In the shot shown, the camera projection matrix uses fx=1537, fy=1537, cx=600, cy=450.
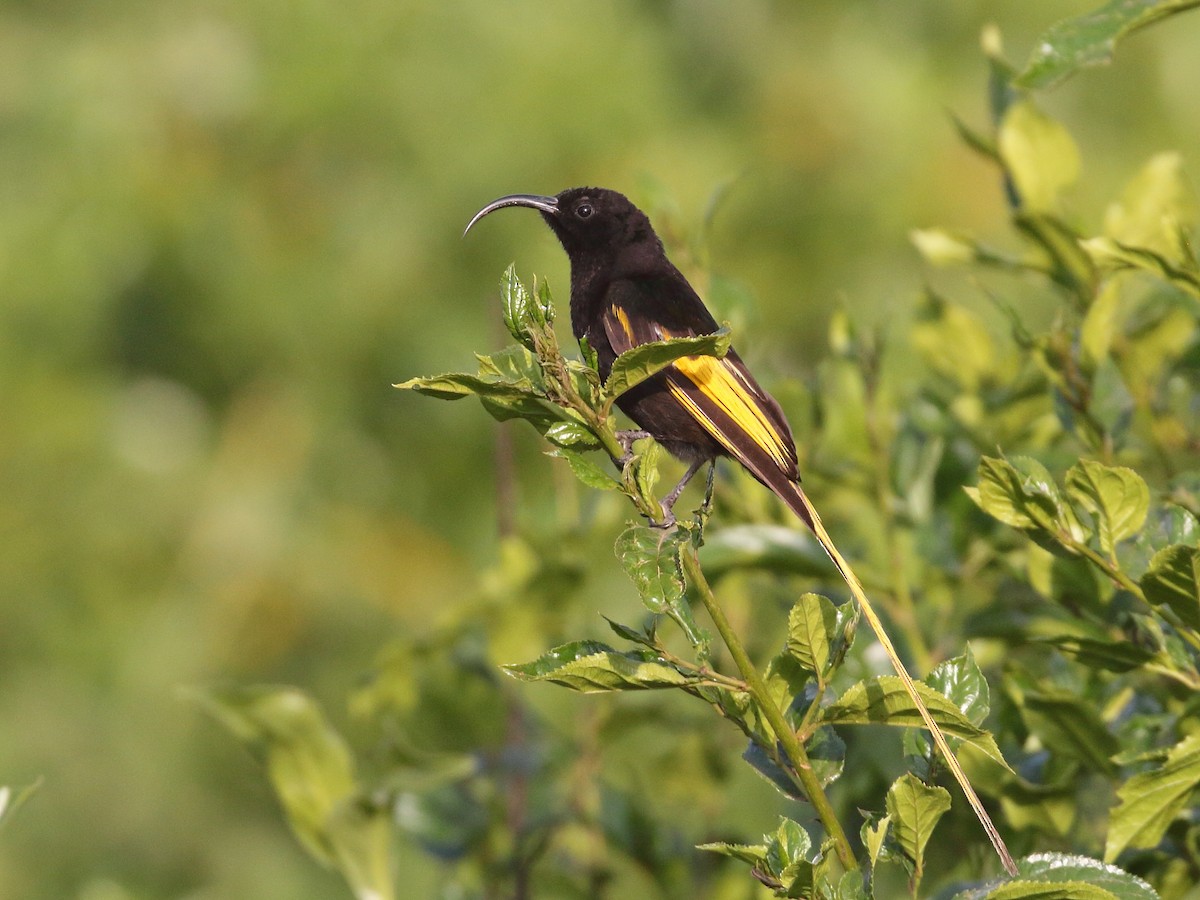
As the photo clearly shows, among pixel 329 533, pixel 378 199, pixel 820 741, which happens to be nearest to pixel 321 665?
pixel 329 533

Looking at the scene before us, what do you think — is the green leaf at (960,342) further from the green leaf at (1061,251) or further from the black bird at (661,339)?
the black bird at (661,339)

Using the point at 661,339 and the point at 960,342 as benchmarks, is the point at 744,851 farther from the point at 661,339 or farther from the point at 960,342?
the point at 960,342

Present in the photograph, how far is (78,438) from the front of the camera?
7391mm

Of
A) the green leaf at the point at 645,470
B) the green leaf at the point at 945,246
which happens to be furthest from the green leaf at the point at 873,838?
the green leaf at the point at 945,246

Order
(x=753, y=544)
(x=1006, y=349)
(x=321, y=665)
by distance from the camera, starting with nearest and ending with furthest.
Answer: (x=753, y=544), (x=1006, y=349), (x=321, y=665)

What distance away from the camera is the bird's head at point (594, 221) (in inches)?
121

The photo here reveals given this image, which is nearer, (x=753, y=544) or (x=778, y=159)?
(x=753, y=544)

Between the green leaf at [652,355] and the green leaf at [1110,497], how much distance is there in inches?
18.4

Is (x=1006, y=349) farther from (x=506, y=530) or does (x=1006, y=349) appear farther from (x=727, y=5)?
(x=727, y=5)

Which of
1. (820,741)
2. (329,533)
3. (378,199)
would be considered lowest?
(820,741)

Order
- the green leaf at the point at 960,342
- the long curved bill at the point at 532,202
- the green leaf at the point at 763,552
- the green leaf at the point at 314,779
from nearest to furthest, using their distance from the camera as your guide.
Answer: the green leaf at the point at 763,552 → the green leaf at the point at 314,779 → the green leaf at the point at 960,342 → the long curved bill at the point at 532,202

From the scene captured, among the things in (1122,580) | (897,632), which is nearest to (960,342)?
(897,632)

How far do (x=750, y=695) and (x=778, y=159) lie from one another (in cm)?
656

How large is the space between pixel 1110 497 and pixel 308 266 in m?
6.32
